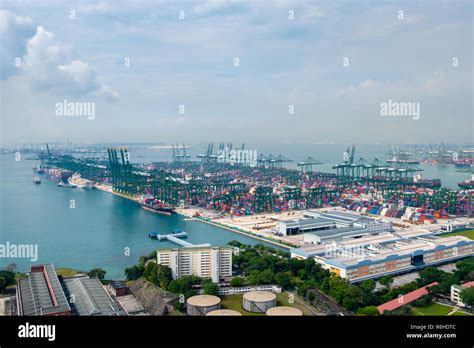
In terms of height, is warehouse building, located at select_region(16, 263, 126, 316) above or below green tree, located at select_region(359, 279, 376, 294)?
above

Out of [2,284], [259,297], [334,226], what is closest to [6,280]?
[2,284]

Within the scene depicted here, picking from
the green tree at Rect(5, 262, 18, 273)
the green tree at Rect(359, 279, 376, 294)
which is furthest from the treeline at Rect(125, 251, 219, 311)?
the green tree at Rect(359, 279, 376, 294)

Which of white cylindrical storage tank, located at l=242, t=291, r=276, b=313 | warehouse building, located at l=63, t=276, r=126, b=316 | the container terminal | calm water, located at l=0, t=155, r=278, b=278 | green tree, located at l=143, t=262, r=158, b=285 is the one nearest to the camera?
warehouse building, located at l=63, t=276, r=126, b=316

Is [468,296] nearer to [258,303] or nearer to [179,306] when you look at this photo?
[258,303]

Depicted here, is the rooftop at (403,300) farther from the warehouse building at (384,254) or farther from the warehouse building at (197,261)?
the warehouse building at (197,261)

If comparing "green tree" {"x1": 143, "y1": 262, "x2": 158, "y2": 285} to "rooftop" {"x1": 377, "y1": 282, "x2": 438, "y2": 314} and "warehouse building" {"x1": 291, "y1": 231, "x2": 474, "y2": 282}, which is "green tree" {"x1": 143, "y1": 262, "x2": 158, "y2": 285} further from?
"rooftop" {"x1": 377, "y1": 282, "x2": 438, "y2": 314}
